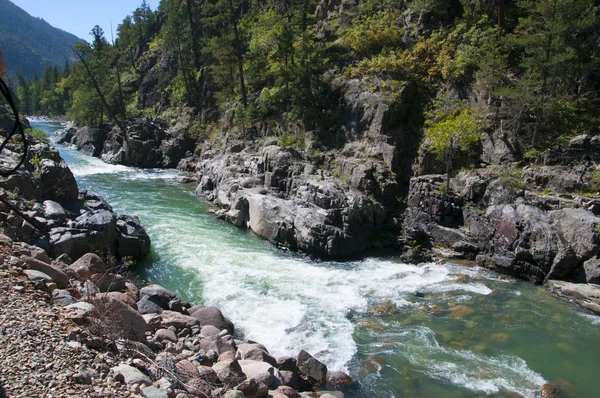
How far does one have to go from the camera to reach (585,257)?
16.2 meters

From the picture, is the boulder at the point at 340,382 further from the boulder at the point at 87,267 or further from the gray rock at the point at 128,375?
the boulder at the point at 87,267

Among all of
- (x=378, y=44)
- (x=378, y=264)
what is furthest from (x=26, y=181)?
(x=378, y=44)

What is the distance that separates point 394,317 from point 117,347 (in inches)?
387

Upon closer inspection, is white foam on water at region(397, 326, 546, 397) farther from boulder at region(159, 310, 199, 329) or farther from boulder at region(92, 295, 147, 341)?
boulder at region(92, 295, 147, 341)

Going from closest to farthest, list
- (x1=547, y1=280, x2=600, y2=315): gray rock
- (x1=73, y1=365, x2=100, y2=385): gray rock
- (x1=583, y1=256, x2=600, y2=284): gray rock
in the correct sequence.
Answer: (x1=73, y1=365, x2=100, y2=385): gray rock < (x1=547, y1=280, x2=600, y2=315): gray rock < (x1=583, y1=256, x2=600, y2=284): gray rock

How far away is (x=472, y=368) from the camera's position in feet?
37.7

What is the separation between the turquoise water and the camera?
11.3 m

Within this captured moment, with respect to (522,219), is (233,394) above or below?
below

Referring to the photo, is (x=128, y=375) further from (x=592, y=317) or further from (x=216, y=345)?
(x=592, y=317)

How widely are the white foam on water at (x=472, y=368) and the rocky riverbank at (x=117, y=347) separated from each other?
266 cm

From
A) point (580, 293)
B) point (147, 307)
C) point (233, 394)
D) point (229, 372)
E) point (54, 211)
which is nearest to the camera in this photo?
point (233, 394)

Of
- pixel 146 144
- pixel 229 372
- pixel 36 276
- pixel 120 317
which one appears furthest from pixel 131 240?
pixel 146 144

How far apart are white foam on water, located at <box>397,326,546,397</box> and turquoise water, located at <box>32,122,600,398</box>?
3cm

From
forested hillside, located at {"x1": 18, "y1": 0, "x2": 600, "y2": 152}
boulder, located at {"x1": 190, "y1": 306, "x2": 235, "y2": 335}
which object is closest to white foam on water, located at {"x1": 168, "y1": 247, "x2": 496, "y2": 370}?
boulder, located at {"x1": 190, "y1": 306, "x2": 235, "y2": 335}
